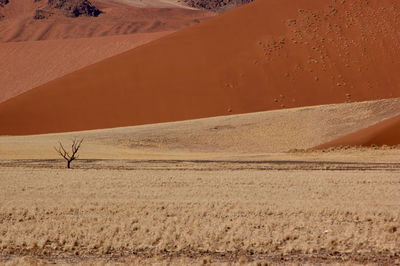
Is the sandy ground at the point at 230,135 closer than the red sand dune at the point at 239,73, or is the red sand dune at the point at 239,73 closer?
the sandy ground at the point at 230,135

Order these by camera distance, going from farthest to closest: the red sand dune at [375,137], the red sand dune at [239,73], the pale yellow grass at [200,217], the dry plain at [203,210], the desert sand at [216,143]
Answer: the red sand dune at [239,73] < the red sand dune at [375,137] < the desert sand at [216,143] < the pale yellow grass at [200,217] < the dry plain at [203,210]

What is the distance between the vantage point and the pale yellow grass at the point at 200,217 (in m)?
10.5

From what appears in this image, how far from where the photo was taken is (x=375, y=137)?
39.5m

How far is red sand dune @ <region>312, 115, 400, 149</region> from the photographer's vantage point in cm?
3901

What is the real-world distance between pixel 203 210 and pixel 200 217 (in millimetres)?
703

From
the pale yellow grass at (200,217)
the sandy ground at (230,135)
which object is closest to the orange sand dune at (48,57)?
the sandy ground at (230,135)

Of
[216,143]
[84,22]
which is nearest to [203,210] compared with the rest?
[216,143]

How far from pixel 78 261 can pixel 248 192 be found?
968cm

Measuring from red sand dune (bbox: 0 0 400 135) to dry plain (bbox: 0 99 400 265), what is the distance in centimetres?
2125

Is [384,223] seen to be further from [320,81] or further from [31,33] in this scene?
[31,33]

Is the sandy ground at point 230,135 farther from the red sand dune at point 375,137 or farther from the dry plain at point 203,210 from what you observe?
the dry plain at point 203,210

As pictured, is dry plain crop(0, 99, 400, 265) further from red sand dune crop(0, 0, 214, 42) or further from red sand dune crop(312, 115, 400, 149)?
red sand dune crop(0, 0, 214, 42)

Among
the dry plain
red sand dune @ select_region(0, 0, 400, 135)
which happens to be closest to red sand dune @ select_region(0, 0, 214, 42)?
red sand dune @ select_region(0, 0, 400, 135)

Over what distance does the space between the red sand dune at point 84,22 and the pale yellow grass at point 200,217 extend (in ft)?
368
